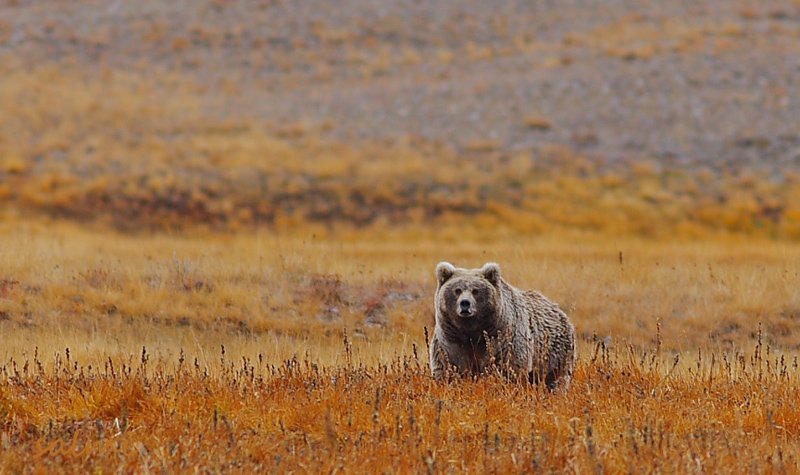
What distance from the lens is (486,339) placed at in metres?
9.45

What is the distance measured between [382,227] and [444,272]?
1976 centimetres

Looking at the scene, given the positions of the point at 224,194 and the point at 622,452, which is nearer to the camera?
the point at 622,452

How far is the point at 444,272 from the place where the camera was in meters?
10.4

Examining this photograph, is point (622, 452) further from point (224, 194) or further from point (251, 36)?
point (251, 36)

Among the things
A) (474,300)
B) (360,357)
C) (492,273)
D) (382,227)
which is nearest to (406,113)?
(382,227)

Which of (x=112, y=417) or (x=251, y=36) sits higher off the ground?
(x=251, y=36)

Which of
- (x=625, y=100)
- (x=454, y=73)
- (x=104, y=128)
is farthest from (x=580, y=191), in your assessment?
(x=104, y=128)

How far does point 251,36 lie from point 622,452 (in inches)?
1829

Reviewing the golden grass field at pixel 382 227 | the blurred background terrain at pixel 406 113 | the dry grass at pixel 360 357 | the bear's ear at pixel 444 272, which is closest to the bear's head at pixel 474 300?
the bear's ear at pixel 444 272

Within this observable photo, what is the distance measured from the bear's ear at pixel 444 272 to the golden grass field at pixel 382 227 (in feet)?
2.84

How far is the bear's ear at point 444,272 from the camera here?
10297 millimetres

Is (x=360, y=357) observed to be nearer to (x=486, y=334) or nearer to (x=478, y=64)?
(x=486, y=334)

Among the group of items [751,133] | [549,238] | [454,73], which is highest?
[454,73]

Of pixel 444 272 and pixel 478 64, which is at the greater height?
pixel 478 64
